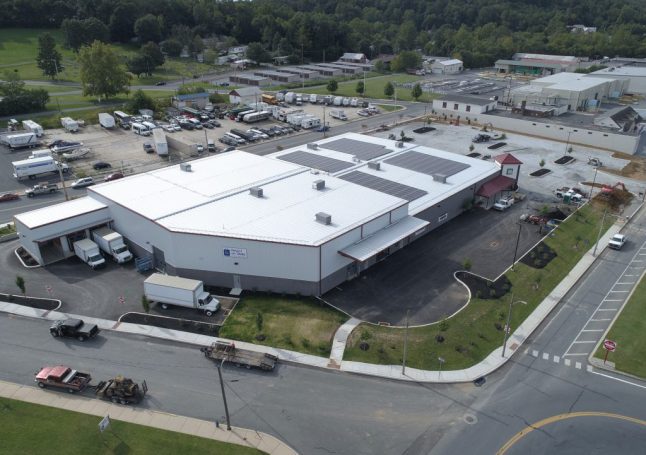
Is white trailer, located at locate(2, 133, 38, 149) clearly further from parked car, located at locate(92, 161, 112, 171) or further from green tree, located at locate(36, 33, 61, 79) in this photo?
green tree, located at locate(36, 33, 61, 79)

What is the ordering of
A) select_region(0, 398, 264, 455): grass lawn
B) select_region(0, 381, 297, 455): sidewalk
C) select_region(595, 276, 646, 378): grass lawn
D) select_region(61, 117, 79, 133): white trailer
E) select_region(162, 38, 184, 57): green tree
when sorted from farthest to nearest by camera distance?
select_region(162, 38, 184, 57): green tree < select_region(61, 117, 79, 133): white trailer < select_region(595, 276, 646, 378): grass lawn < select_region(0, 381, 297, 455): sidewalk < select_region(0, 398, 264, 455): grass lawn

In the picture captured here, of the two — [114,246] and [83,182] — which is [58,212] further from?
[83,182]

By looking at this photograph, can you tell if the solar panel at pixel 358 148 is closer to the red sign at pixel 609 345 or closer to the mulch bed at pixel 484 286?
the mulch bed at pixel 484 286

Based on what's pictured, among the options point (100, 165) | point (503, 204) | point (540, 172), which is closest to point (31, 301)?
point (100, 165)

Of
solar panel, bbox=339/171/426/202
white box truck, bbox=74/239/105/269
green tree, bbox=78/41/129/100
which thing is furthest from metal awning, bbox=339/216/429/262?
green tree, bbox=78/41/129/100

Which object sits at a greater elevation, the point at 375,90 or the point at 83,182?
the point at 375,90

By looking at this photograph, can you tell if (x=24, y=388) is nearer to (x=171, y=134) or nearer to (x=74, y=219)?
(x=74, y=219)
